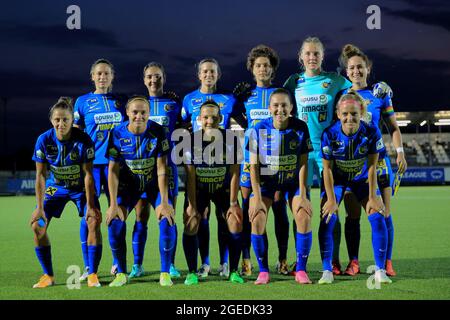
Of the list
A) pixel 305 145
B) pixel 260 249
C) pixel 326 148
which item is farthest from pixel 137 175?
pixel 326 148

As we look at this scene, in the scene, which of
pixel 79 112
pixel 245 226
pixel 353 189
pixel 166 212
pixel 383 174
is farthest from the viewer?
pixel 79 112

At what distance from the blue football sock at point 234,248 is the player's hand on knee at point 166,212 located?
58 centimetres

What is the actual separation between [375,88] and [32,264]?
13.9 ft

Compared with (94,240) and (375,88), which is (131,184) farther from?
(375,88)

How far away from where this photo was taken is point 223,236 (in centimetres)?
570

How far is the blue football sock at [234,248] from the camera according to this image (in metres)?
5.32

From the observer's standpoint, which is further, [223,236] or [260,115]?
[260,115]

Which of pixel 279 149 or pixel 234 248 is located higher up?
pixel 279 149

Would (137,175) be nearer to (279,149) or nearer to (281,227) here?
(279,149)

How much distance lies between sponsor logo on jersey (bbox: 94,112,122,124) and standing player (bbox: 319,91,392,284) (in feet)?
6.94

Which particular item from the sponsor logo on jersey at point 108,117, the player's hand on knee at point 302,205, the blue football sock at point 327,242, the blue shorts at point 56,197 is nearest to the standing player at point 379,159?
the blue football sock at point 327,242

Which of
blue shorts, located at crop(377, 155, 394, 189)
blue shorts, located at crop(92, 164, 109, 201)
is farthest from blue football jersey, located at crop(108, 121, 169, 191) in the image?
blue shorts, located at crop(377, 155, 394, 189)

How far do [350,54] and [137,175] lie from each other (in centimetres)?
254

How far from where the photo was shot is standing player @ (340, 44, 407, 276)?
5652 millimetres
